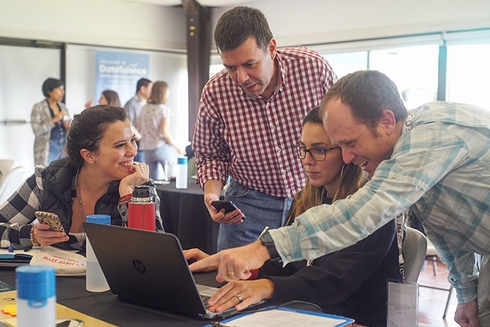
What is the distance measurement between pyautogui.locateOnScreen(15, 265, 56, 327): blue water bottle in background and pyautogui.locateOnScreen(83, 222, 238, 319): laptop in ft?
0.98

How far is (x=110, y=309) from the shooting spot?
148 cm

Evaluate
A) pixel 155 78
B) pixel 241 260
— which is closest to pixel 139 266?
pixel 241 260

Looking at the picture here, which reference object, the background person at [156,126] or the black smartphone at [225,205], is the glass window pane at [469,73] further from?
the black smartphone at [225,205]

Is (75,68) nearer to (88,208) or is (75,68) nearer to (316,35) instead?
(316,35)

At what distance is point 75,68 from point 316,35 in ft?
9.83

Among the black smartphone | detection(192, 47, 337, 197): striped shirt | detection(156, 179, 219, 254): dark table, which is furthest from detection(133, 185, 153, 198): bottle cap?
detection(156, 179, 219, 254): dark table

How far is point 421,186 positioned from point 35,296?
2.66 feet

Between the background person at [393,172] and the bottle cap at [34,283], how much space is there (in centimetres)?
45

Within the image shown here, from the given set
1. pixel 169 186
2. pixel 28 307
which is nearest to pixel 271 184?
pixel 28 307

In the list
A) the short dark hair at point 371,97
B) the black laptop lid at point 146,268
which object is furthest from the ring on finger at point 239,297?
the short dark hair at point 371,97

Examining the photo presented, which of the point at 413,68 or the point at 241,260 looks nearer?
the point at 241,260

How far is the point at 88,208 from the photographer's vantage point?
7.20ft

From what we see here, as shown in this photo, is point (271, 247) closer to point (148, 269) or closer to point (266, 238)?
point (266, 238)

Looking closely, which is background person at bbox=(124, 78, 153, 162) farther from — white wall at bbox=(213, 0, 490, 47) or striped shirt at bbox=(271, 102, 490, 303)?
striped shirt at bbox=(271, 102, 490, 303)
